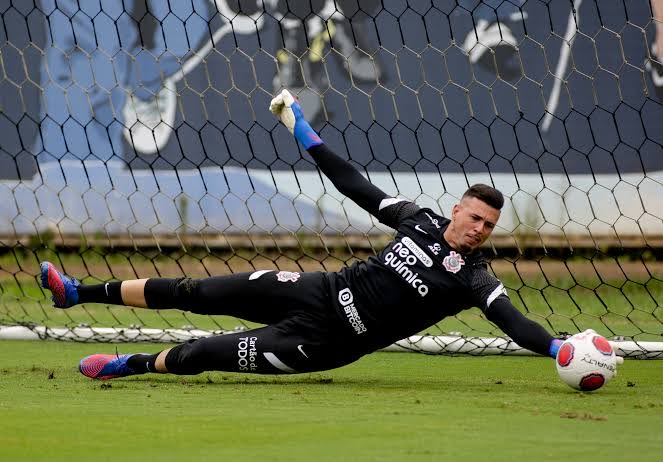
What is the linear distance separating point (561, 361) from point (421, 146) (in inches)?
197

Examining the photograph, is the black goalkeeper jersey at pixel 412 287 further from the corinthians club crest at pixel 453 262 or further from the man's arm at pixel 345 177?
the man's arm at pixel 345 177

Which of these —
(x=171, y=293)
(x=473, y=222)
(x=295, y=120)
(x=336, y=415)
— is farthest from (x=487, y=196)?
(x=171, y=293)

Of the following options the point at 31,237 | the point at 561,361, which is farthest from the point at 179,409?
the point at 31,237

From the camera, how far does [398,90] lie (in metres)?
9.84

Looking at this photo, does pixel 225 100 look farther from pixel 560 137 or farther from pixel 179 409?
pixel 179 409

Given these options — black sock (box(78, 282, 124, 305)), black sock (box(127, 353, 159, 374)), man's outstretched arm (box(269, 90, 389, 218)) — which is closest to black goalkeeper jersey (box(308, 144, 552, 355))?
man's outstretched arm (box(269, 90, 389, 218))

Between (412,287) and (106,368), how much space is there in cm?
152

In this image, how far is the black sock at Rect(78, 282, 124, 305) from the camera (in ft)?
18.9

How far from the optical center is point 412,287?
Result: 541 centimetres

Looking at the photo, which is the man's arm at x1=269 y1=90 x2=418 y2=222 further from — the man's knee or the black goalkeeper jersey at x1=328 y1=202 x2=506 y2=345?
the man's knee

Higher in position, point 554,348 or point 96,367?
point 554,348

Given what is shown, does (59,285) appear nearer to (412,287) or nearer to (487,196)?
(412,287)

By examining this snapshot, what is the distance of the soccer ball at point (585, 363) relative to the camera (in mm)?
4957

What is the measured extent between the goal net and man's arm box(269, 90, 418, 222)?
7.38 ft
